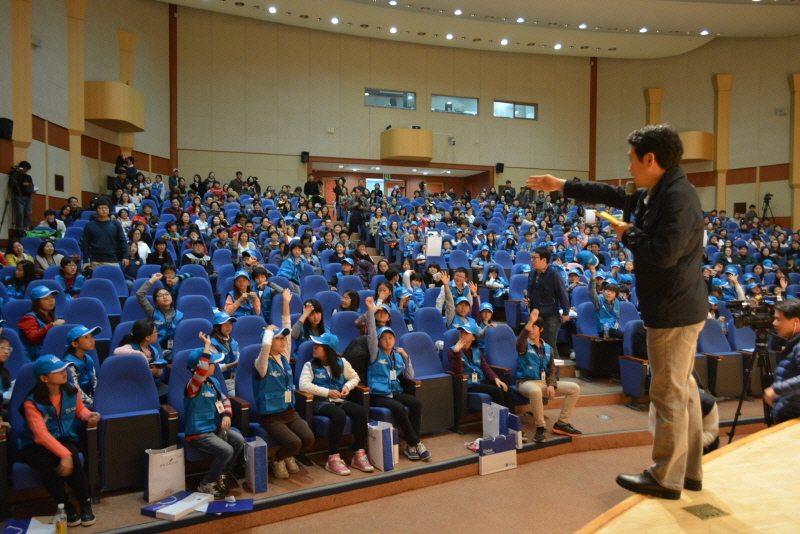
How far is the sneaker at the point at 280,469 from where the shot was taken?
3.67 meters

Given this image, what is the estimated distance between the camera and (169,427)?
11.3 feet

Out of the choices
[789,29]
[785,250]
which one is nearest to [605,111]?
[789,29]

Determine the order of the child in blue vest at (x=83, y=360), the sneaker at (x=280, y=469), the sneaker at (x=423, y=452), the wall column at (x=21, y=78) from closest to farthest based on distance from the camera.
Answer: the child in blue vest at (x=83, y=360) → the sneaker at (x=280, y=469) → the sneaker at (x=423, y=452) → the wall column at (x=21, y=78)

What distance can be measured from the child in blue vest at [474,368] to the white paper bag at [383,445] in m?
0.97

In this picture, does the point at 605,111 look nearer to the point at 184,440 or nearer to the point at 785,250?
the point at 785,250

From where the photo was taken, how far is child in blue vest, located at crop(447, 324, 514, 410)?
4.69 m

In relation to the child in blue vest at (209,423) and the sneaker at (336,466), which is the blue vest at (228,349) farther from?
the sneaker at (336,466)

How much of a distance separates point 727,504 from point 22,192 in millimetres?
9894

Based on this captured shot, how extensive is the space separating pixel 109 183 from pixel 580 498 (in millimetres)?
12222

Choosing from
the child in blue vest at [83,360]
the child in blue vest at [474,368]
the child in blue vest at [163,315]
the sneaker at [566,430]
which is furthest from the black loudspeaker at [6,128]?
the sneaker at [566,430]

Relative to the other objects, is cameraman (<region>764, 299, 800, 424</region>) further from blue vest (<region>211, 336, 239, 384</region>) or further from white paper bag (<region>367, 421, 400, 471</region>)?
blue vest (<region>211, 336, 239, 384</region>)

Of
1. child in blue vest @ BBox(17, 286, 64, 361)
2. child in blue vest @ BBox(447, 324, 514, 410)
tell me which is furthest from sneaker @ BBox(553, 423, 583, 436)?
child in blue vest @ BBox(17, 286, 64, 361)

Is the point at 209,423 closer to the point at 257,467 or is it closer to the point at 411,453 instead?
the point at 257,467

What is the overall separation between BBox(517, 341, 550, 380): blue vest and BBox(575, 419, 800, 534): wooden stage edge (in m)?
2.63
